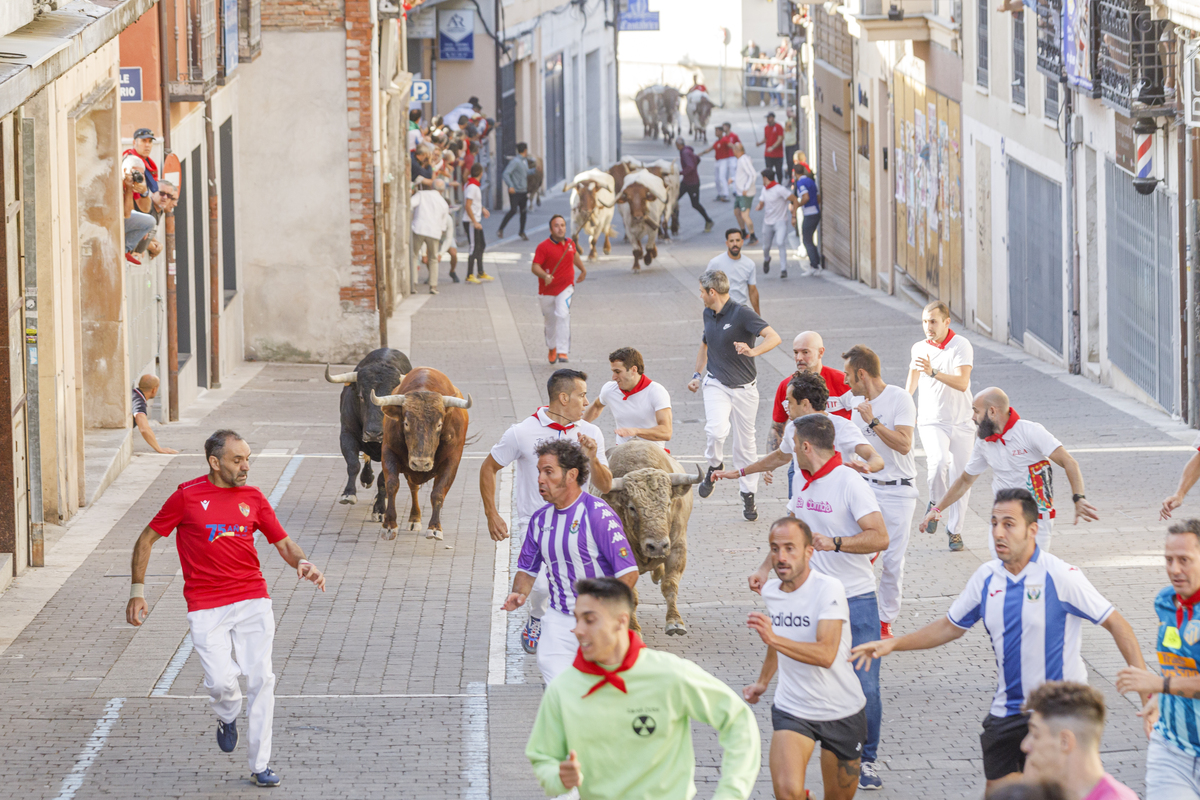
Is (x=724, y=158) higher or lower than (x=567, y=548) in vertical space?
lower

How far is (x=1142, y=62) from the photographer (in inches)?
692

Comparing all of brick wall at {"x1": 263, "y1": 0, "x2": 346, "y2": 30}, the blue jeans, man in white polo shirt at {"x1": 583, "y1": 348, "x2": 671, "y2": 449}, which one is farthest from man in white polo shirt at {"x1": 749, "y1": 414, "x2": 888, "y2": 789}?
brick wall at {"x1": 263, "y1": 0, "x2": 346, "y2": 30}

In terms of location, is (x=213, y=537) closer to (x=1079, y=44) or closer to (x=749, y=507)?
(x=749, y=507)

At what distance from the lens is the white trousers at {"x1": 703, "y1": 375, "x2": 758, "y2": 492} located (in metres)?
14.6

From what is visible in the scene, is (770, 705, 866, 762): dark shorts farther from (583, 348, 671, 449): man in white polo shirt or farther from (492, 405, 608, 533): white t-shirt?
(583, 348, 671, 449): man in white polo shirt

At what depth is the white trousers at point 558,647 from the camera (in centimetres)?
810

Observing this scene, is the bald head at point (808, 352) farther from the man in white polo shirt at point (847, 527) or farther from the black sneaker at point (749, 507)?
the man in white polo shirt at point (847, 527)

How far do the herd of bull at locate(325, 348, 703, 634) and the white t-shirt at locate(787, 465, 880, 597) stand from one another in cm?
Answer: 179

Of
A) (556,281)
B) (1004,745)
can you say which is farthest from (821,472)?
(556,281)

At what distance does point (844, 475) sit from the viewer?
8.45 metres

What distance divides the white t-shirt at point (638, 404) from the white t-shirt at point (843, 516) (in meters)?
3.74

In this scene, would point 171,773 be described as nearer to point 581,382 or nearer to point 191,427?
point 581,382

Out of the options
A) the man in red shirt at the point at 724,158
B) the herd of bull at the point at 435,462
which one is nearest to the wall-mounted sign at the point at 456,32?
the man in red shirt at the point at 724,158

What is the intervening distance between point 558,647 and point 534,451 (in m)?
2.33
